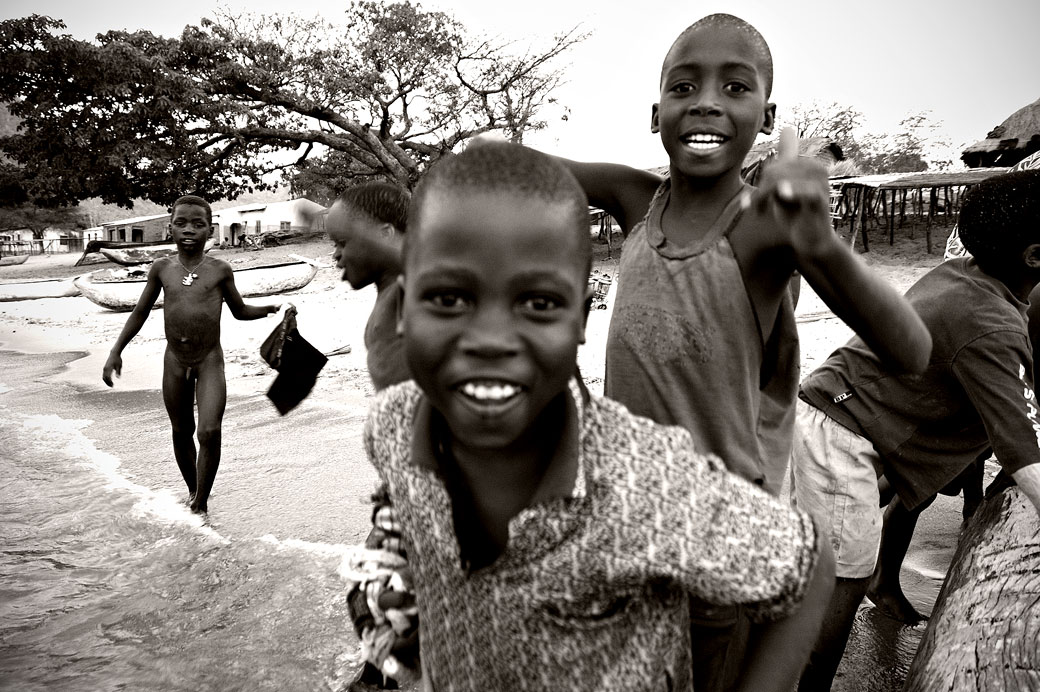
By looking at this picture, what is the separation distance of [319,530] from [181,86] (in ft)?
62.5

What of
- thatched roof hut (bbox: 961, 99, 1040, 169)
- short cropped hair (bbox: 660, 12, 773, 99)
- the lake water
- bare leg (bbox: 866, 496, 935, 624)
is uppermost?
thatched roof hut (bbox: 961, 99, 1040, 169)

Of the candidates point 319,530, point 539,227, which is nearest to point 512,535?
point 539,227

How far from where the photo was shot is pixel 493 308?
3.34ft

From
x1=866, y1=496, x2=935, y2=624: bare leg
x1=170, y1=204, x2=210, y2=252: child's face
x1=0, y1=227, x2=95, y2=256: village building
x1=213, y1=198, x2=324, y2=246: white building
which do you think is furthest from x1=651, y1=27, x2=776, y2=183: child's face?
x1=0, y1=227, x2=95, y2=256: village building

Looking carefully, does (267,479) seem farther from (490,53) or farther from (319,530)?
(490,53)

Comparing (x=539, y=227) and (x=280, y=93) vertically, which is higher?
(x=280, y=93)

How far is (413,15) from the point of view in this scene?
21703 millimetres

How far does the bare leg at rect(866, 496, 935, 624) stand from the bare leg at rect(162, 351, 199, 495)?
3858mm

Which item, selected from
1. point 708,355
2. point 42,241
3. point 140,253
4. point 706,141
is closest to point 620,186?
point 706,141

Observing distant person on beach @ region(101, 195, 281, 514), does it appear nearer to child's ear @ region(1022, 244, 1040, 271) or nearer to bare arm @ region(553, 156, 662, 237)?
bare arm @ region(553, 156, 662, 237)

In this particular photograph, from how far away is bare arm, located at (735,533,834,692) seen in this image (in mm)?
1199

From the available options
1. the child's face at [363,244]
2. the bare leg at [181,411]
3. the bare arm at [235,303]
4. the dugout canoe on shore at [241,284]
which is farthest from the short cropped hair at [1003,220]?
the dugout canoe on shore at [241,284]

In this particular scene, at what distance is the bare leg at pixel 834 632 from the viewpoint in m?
2.34

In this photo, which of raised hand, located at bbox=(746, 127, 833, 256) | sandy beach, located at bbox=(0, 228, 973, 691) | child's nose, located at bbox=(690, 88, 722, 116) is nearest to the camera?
raised hand, located at bbox=(746, 127, 833, 256)
